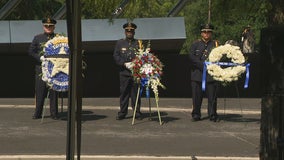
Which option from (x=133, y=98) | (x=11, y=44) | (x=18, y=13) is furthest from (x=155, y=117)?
Answer: (x=18, y=13)

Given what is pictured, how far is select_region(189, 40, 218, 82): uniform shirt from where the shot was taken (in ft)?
38.0

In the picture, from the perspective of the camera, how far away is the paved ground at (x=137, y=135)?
26.7ft

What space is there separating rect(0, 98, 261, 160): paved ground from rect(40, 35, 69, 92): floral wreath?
2.54 feet

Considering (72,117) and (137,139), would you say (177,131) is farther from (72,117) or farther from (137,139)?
(72,117)

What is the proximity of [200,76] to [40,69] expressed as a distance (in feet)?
10.1

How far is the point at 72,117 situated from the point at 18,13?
69.4 feet

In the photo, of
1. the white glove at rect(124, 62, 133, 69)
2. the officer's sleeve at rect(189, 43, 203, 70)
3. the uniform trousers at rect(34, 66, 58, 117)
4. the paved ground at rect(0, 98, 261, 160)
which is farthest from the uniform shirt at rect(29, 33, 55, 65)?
the officer's sleeve at rect(189, 43, 203, 70)

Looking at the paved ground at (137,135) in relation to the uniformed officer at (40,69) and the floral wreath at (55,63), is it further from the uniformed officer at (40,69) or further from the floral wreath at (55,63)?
the floral wreath at (55,63)

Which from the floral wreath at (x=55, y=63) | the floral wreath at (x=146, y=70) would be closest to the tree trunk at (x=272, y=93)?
the floral wreath at (x=146, y=70)

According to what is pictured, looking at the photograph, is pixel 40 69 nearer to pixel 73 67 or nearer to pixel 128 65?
pixel 128 65

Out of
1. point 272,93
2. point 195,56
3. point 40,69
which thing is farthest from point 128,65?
point 272,93

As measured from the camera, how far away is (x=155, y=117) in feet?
39.5

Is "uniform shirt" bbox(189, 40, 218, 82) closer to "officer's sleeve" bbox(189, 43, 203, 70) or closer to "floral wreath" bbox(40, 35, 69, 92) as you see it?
"officer's sleeve" bbox(189, 43, 203, 70)

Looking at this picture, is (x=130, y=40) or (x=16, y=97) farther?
(x=16, y=97)
